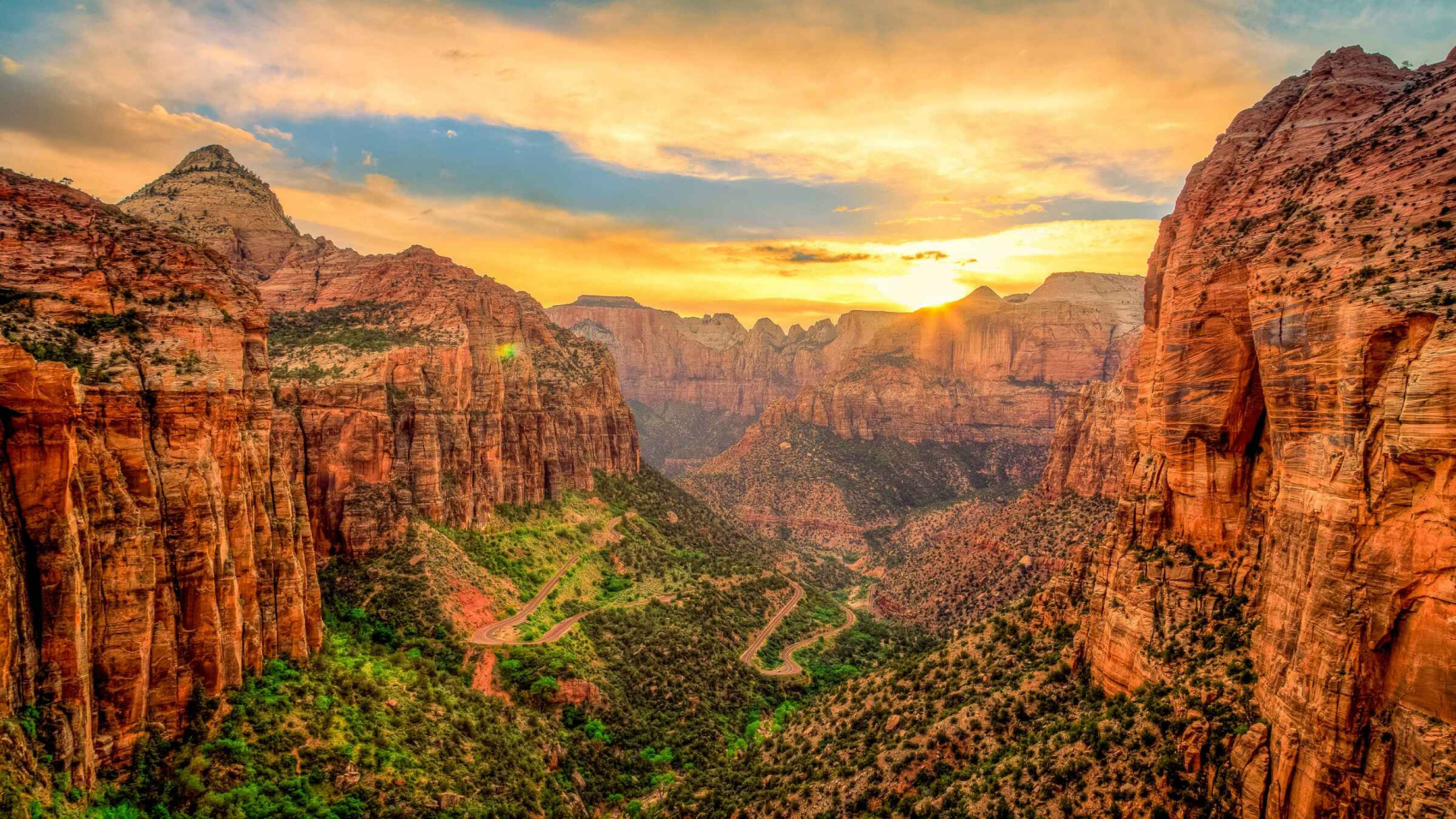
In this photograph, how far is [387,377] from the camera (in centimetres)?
7838

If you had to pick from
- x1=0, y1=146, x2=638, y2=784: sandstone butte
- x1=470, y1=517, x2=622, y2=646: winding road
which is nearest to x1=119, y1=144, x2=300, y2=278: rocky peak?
x1=0, y1=146, x2=638, y2=784: sandstone butte

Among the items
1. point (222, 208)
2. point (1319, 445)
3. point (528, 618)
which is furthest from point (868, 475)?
point (1319, 445)

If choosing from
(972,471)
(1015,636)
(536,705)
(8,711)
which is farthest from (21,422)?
(972,471)

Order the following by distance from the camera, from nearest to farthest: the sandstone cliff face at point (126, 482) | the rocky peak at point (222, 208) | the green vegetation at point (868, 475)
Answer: the sandstone cliff face at point (126, 482) < the rocky peak at point (222, 208) < the green vegetation at point (868, 475)

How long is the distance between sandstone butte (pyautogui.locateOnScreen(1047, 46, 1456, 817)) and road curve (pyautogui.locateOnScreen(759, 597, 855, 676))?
45604mm

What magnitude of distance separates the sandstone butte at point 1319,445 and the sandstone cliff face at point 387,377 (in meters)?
64.0

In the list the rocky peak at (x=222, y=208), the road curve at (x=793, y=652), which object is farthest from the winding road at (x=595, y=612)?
the rocky peak at (x=222, y=208)

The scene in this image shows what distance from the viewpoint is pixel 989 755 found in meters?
41.8

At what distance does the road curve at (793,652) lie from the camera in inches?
3300

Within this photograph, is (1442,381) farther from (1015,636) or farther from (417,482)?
(417,482)

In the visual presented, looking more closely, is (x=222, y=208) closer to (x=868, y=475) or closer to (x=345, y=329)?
(x=345, y=329)

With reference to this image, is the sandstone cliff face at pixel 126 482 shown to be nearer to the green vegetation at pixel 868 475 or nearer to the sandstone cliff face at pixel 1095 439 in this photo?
the sandstone cliff face at pixel 1095 439

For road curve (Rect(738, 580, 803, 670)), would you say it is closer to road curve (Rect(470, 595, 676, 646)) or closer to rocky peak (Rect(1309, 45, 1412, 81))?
road curve (Rect(470, 595, 676, 646))

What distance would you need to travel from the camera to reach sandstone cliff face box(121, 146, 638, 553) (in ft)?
231
